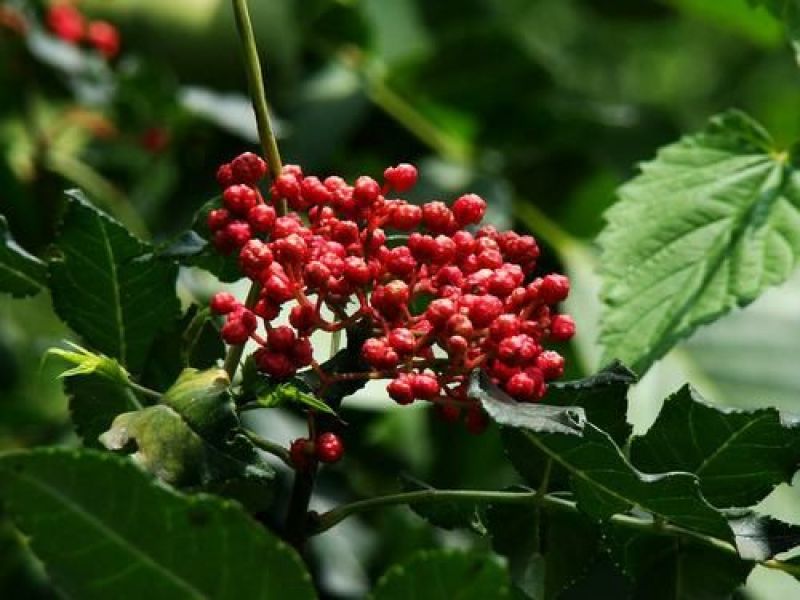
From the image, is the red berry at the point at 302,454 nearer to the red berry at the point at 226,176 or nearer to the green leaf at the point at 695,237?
the red berry at the point at 226,176

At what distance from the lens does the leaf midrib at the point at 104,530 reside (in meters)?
0.48

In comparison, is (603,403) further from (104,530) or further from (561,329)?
(104,530)

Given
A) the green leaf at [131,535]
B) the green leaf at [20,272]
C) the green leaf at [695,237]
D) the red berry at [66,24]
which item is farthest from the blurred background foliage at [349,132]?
the green leaf at [131,535]

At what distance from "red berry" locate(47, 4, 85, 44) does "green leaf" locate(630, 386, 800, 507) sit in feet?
3.48

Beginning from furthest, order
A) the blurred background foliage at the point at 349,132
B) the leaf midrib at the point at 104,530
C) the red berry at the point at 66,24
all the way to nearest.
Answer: the red berry at the point at 66,24 → the blurred background foliage at the point at 349,132 → the leaf midrib at the point at 104,530

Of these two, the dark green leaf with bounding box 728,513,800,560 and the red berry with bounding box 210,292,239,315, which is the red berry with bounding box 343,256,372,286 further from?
the dark green leaf with bounding box 728,513,800,560

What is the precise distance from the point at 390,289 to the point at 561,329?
0.09m

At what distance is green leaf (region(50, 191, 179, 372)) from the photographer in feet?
2.24

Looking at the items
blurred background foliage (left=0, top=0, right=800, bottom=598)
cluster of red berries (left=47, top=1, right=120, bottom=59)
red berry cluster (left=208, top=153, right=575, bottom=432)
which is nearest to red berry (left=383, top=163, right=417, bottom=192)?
red berry cluster (left=208, top=153, right=575, bottom=432)

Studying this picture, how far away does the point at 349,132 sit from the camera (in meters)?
1.52

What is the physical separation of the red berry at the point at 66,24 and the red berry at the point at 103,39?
1 centimetres

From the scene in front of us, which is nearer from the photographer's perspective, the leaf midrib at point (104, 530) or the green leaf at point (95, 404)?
the leaf midrib at point (104, 530)

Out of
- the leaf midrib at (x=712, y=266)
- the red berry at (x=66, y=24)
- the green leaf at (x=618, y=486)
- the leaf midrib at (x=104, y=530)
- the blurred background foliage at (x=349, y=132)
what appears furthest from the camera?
the red berry at (x=66, y=24)

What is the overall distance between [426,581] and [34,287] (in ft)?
0.96
